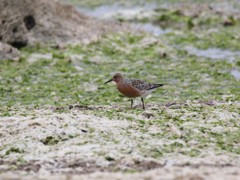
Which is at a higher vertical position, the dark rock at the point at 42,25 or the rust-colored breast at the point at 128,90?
the dark rock at the point at 42,25

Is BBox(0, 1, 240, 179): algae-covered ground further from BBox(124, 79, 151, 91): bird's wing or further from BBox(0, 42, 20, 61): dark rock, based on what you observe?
BBox(124, 79, 151, 91): bird's wing

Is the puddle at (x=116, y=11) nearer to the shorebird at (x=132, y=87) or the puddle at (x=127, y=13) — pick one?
the puddle at (x=127, y=13)

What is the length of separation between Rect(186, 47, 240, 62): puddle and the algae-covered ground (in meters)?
0.03

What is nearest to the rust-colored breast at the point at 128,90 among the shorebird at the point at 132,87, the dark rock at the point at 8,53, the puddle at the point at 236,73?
the shorebird at the point at 132,87

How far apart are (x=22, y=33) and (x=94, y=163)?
13722mm

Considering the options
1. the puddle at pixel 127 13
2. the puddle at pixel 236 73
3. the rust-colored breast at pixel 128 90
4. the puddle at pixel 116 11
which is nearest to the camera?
the rust-colored breast at pixel 128 90

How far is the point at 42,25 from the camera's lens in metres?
23.8

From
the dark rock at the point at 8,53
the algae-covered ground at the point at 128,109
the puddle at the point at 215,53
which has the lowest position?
the algae-covered ground at the point at 128,109

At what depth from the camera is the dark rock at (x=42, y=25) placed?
2262cm

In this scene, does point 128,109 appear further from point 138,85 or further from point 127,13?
point 127,13

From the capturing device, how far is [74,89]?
1777cm

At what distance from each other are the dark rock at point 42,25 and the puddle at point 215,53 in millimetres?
3954

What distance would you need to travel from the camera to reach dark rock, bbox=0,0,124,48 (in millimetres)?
22625

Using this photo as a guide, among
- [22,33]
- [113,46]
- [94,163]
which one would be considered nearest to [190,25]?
[113,46]
